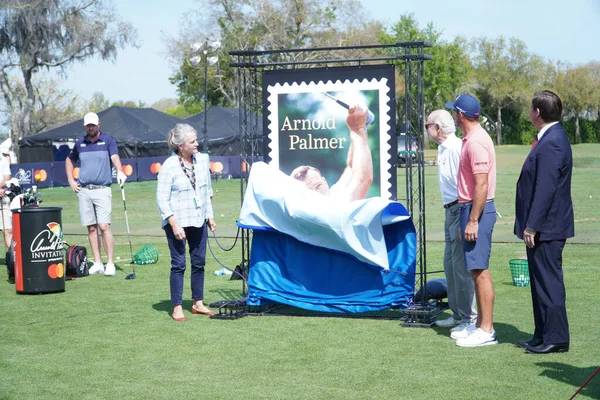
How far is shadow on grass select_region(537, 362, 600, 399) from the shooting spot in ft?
17.5

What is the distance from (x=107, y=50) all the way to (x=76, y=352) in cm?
4829

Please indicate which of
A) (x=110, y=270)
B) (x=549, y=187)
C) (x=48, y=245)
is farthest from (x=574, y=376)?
(x=110, y=270)

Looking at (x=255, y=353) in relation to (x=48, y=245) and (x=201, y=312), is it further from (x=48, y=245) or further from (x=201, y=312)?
(x=48, y=245)

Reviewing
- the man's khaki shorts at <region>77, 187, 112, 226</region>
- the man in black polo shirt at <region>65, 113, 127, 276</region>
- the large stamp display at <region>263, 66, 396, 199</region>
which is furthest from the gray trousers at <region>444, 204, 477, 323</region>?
the man's khaki shorts at <region>77, 187, 112, 226</region>

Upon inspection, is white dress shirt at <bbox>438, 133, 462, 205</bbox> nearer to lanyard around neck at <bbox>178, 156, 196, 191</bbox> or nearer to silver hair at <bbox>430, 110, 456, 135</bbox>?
silver hair at <bbox>430, 110, 456, 135</bbox>

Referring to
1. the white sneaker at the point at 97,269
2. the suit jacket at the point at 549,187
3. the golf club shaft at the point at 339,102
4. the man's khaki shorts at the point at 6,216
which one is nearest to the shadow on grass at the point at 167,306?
the white sneaker at the point at 97,269

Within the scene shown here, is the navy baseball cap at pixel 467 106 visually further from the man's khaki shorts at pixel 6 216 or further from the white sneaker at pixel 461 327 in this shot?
the man's khaki shorts at pixel 6 216

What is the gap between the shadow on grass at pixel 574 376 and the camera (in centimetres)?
534

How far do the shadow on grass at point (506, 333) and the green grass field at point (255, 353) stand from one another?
0.7 inches

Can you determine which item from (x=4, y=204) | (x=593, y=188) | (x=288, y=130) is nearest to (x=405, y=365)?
(x=288, y=130)

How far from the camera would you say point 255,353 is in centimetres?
672

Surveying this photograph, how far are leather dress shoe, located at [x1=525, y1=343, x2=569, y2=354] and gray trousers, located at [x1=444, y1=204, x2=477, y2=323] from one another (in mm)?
926

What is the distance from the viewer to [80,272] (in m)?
11.1

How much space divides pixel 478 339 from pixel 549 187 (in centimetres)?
136
